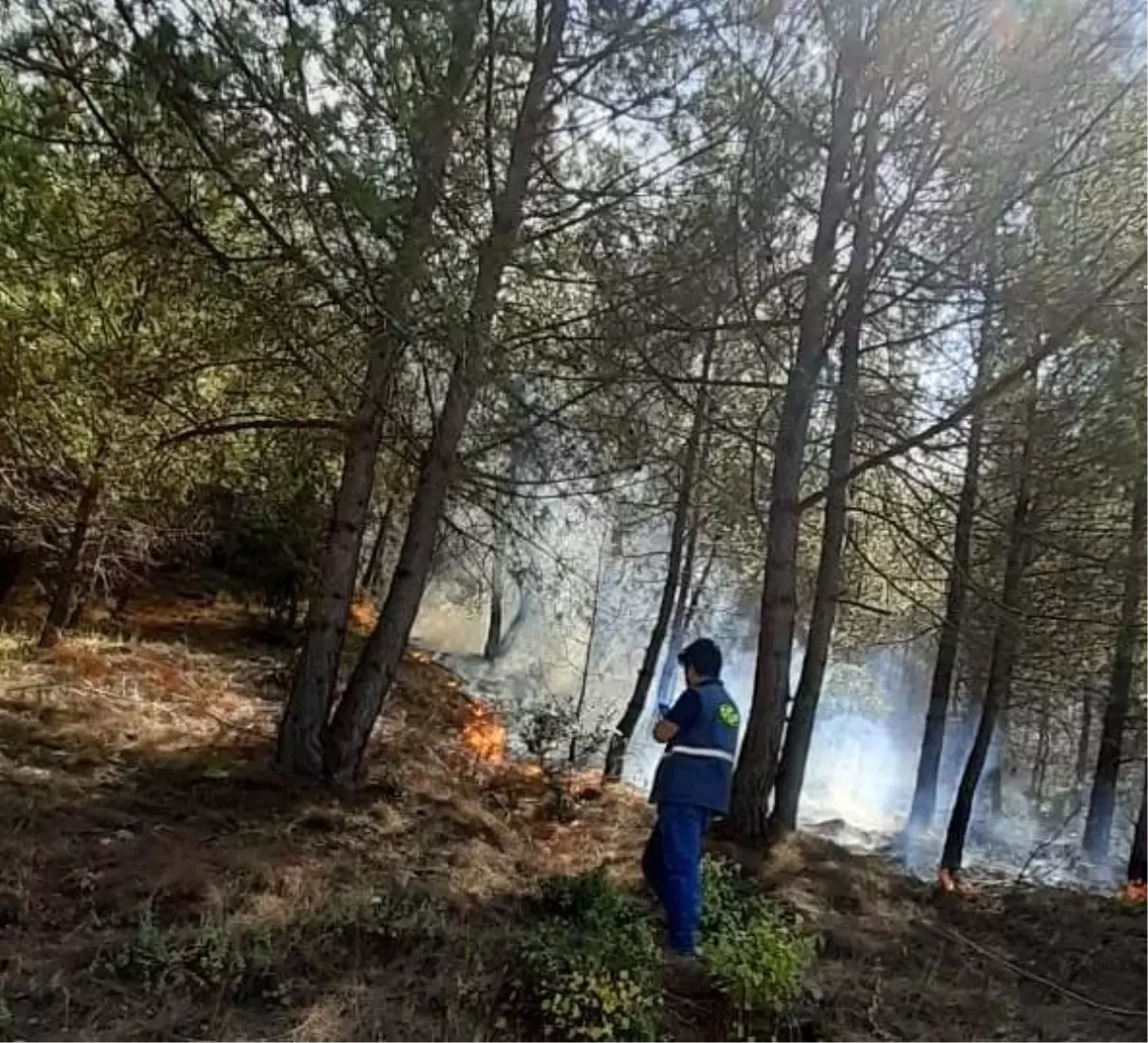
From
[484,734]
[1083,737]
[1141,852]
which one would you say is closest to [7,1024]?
[484,734]

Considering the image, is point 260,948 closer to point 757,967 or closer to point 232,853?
point 232,853

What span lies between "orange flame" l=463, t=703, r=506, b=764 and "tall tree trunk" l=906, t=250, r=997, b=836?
4649 mm

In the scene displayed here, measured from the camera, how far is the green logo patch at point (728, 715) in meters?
5.07

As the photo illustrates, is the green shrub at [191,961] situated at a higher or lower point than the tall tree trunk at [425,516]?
lower

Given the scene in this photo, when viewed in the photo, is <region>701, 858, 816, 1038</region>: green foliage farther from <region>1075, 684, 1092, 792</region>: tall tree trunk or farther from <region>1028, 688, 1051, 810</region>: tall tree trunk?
<region>1075, 684, 1092, 792</region>: tall tree trunk

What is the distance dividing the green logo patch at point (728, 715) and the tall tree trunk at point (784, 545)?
2.19 metres

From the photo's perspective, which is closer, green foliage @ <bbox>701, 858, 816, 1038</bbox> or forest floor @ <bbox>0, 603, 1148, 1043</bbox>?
forest floor @ <bbox>0, 603, 1148, 1043</bbox>

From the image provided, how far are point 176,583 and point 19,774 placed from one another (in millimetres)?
10439

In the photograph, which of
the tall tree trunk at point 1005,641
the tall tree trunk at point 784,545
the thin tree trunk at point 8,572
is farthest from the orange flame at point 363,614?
the tall tree trunk at point 784,545

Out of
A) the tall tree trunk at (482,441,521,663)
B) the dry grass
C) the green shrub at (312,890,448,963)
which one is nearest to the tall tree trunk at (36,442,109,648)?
the dry grass

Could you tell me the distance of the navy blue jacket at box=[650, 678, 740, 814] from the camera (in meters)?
5.02

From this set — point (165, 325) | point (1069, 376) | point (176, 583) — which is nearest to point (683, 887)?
point (165, 325)

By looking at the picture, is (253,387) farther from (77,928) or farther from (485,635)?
(485,635)

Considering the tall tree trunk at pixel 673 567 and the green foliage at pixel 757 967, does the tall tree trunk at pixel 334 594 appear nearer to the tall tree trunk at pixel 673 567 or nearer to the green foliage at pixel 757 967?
the tall tree trunk at pixel 673 567
